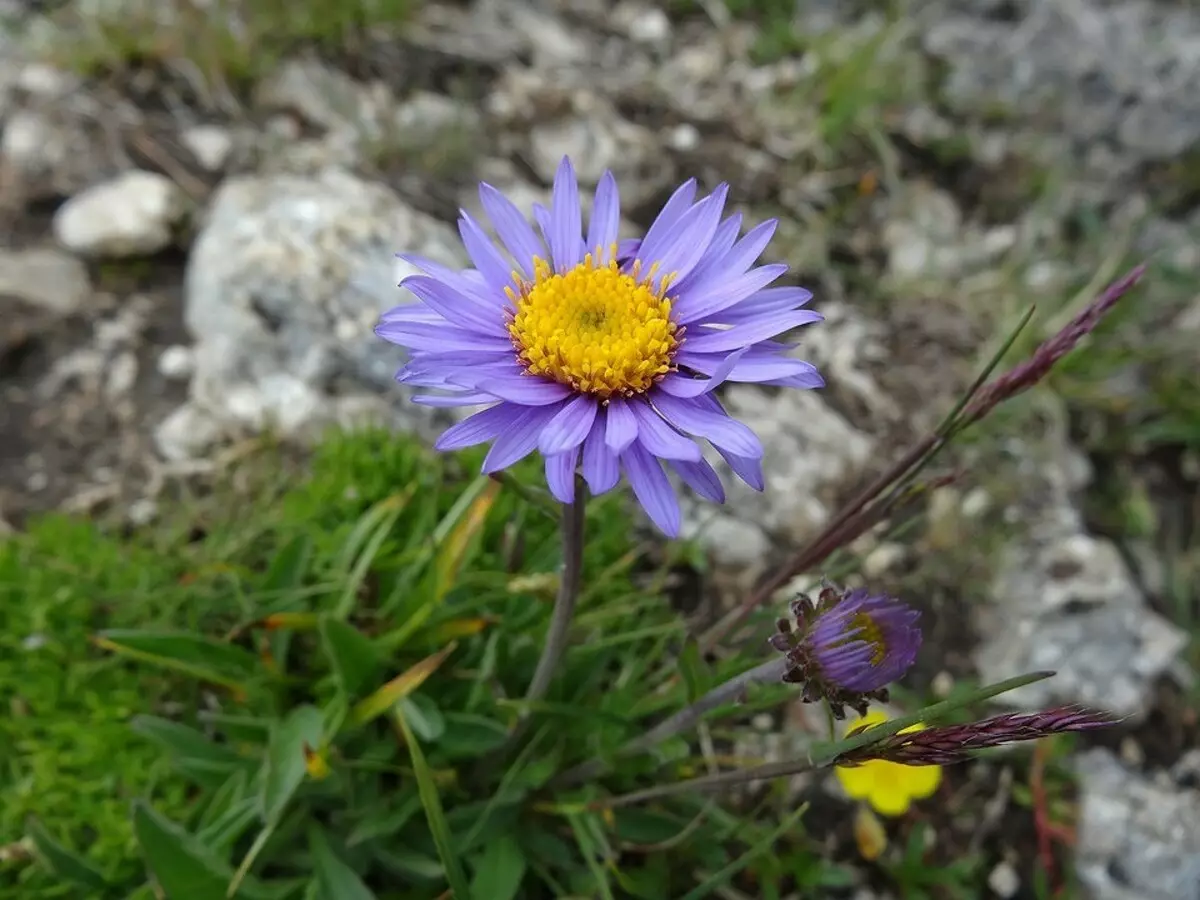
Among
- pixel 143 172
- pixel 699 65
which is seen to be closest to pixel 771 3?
pixel 699 65

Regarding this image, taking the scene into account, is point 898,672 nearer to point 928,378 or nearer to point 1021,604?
point 1021,604

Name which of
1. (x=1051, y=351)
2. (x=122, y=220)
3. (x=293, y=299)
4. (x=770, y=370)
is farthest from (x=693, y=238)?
(x=122, y=220)

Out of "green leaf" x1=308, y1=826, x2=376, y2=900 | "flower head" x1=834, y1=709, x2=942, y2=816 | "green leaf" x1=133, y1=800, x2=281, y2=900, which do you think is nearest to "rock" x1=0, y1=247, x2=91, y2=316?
"green leaf" x1=133, y1=800, x2=281, y2=900

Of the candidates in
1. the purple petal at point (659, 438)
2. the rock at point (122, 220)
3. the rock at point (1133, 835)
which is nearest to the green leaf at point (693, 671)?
the purple petal at point (659, 438)

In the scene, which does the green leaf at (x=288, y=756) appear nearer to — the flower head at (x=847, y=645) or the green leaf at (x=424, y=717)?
the green leaf at (x=424, y=717)

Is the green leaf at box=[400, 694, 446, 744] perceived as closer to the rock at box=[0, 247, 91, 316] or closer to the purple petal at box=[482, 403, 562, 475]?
the purple petal at box=[482, 403, 562, 475]

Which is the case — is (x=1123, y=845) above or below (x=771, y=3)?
below
